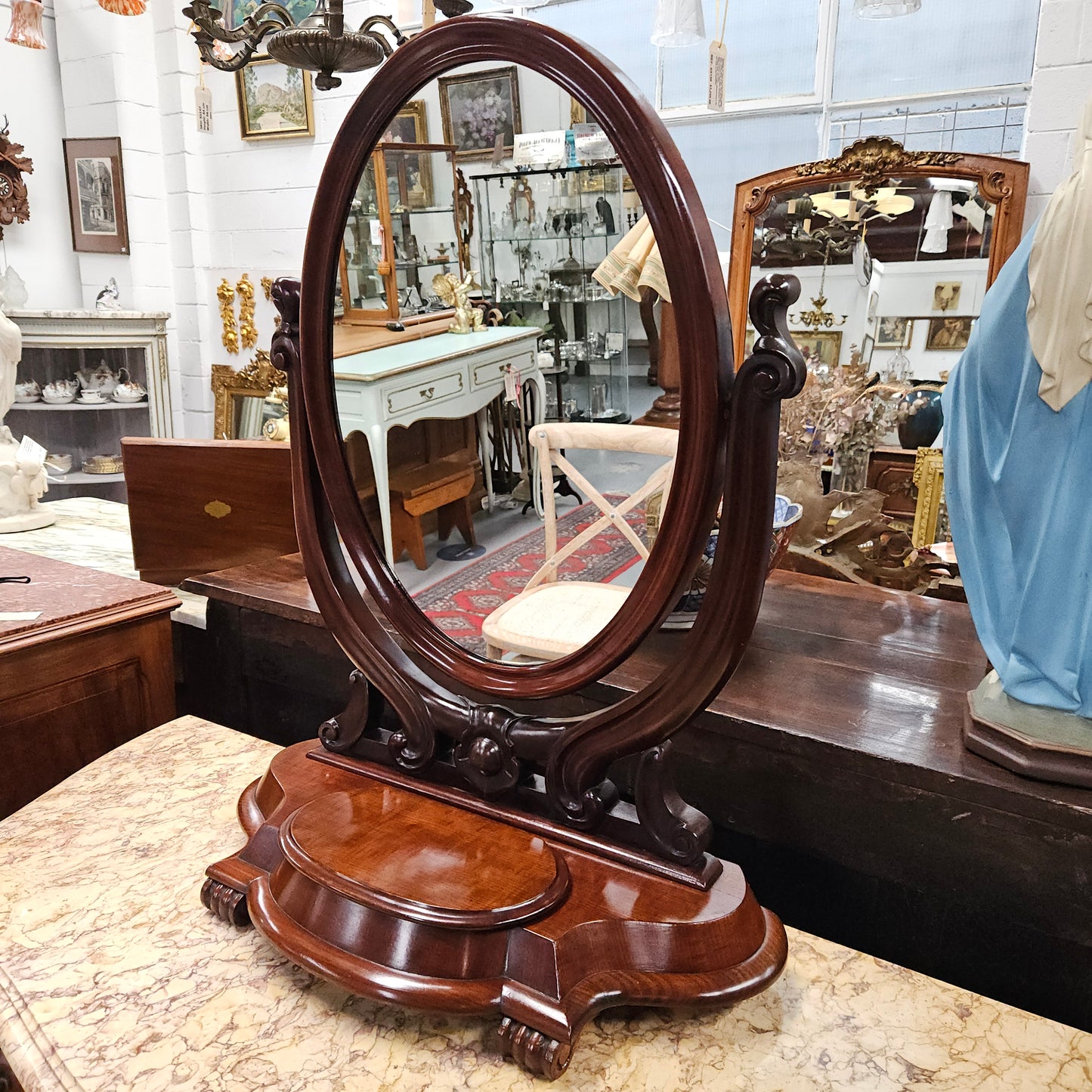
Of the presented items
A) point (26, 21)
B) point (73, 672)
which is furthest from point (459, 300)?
point (26, 21)

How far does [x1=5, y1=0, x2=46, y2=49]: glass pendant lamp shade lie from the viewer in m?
2.88

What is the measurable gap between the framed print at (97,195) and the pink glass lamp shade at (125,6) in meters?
1.40

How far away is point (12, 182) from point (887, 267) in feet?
11.3

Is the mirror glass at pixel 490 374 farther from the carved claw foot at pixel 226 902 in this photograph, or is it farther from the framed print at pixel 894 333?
the framed print at pixel 894 333

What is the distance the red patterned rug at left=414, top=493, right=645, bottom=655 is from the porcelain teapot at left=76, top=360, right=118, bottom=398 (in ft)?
11.6

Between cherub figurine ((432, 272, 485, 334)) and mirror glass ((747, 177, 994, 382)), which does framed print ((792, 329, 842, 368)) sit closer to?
mirror glass ((747, 177, 994, 382))

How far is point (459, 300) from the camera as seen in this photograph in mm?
952

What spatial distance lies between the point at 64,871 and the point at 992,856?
2.98 ft

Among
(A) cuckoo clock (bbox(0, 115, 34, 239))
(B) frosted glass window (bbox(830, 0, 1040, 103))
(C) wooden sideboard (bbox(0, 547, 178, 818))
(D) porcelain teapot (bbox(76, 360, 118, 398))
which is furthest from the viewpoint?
(D) porcelain teapot (bbox(76, 360, 118, 398))

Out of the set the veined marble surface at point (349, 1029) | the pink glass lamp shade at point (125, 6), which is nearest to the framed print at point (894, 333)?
the veined marble surface at point (349, 1029)

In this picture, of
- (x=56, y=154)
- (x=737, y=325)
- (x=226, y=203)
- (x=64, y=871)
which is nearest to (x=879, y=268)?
(x=737, y=325)

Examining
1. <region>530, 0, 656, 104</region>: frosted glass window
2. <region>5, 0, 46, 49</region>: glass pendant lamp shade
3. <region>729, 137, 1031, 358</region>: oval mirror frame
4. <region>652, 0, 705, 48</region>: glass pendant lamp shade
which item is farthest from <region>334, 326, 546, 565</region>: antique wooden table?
<region>5, 0, 46, 49</region>: glass pendant lamp shade

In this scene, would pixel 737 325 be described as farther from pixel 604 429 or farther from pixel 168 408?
pixel 168 408

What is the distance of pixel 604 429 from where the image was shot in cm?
91
